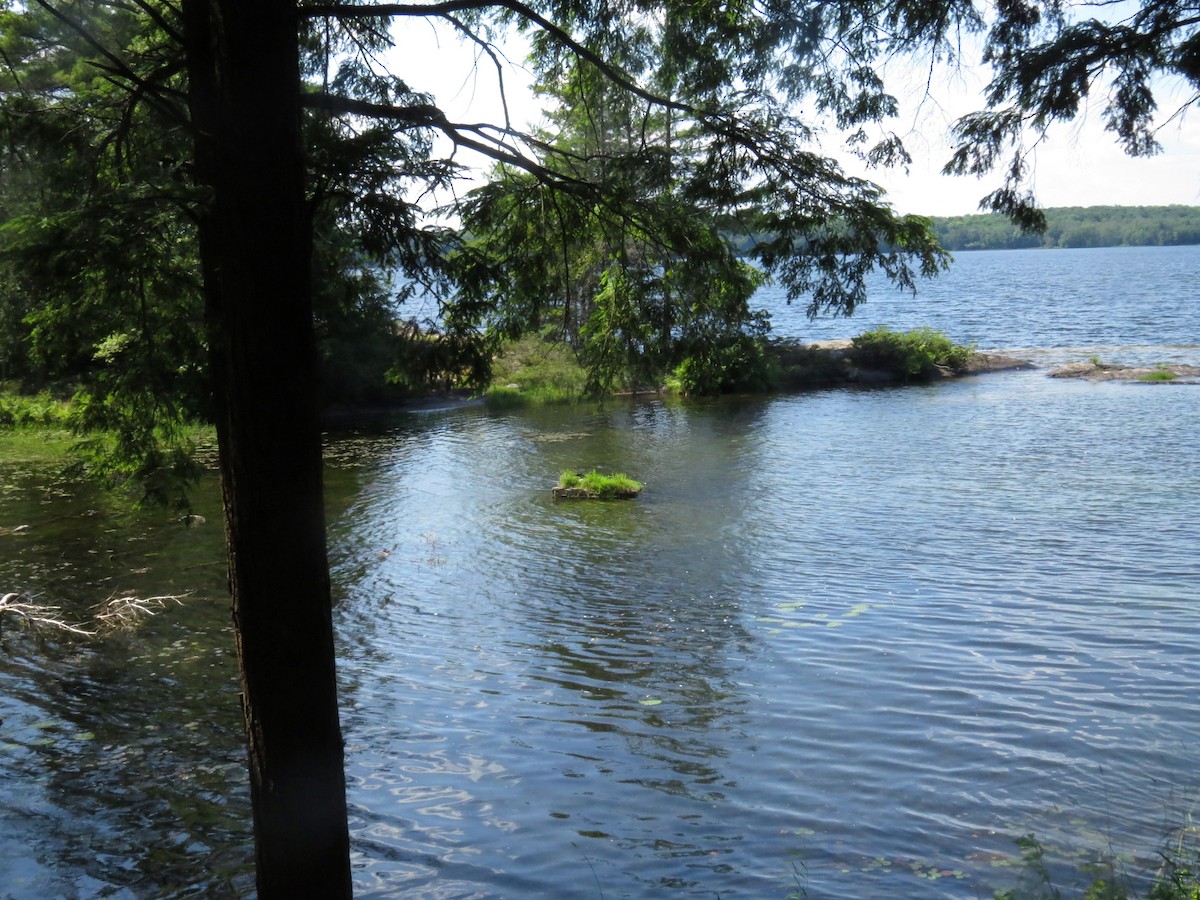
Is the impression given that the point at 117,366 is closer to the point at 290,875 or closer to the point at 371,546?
the point at 290,875

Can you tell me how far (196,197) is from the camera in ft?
15.0

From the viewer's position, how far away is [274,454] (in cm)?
416

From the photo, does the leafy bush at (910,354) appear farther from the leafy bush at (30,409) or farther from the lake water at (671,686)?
the leafy bush at (30,409)

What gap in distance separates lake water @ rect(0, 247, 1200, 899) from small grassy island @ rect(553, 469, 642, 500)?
18.7 inches

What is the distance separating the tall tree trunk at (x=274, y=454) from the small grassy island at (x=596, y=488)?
45.6 feet

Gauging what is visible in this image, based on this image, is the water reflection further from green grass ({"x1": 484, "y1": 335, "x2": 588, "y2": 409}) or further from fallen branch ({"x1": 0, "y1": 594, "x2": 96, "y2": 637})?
green grass ({"x1": 484, "y1": 335, "x2": 588, "y2": 409})

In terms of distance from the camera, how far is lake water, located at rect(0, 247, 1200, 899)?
6242mm

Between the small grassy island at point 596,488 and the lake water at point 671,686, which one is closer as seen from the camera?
the lake water at point 671,686

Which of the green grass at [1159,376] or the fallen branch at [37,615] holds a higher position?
the green grass at [1159,376]

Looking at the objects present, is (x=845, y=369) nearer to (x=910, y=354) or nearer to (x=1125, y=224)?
(x=910, y=354)

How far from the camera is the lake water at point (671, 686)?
6.24 meters

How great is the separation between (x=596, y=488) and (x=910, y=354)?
2095 centimetres

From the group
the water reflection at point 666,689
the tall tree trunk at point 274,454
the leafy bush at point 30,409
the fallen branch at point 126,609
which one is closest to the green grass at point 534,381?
the leafy bush at point 30,409

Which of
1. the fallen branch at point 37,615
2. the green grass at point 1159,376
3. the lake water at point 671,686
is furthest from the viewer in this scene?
the green grass at point 1159,376
